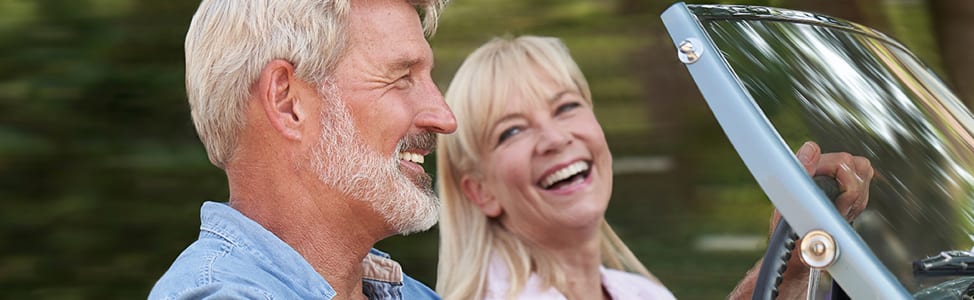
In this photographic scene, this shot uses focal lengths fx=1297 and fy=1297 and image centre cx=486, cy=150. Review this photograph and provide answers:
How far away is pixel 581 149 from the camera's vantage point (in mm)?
2809

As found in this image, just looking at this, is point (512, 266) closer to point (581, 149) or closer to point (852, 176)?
point (581, 149)

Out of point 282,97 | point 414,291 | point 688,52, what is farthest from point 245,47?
point 688,52

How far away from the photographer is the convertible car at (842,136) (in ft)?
4.12

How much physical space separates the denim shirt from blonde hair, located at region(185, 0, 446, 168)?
0.44ft

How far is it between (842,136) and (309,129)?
753 millimetres

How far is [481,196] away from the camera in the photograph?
9.39ft

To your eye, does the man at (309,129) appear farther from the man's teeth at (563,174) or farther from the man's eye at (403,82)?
the man's teeth at (563,174)

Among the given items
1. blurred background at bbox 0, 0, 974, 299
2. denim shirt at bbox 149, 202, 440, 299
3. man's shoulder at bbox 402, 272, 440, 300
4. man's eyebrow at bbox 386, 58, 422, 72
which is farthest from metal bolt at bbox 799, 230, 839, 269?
blurred background at bbox 0, 0, 974, 299

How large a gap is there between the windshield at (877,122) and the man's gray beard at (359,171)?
57 cm

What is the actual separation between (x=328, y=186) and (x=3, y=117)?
1.40m

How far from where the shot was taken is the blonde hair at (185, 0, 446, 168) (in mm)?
1784

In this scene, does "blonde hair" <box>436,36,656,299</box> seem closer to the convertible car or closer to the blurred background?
the blurred background

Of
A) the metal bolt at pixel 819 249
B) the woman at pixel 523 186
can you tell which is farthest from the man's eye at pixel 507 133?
the metal bolt at pixel 819 249

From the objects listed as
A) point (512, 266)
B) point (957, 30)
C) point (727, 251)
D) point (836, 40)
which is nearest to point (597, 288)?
point (512, 266)
